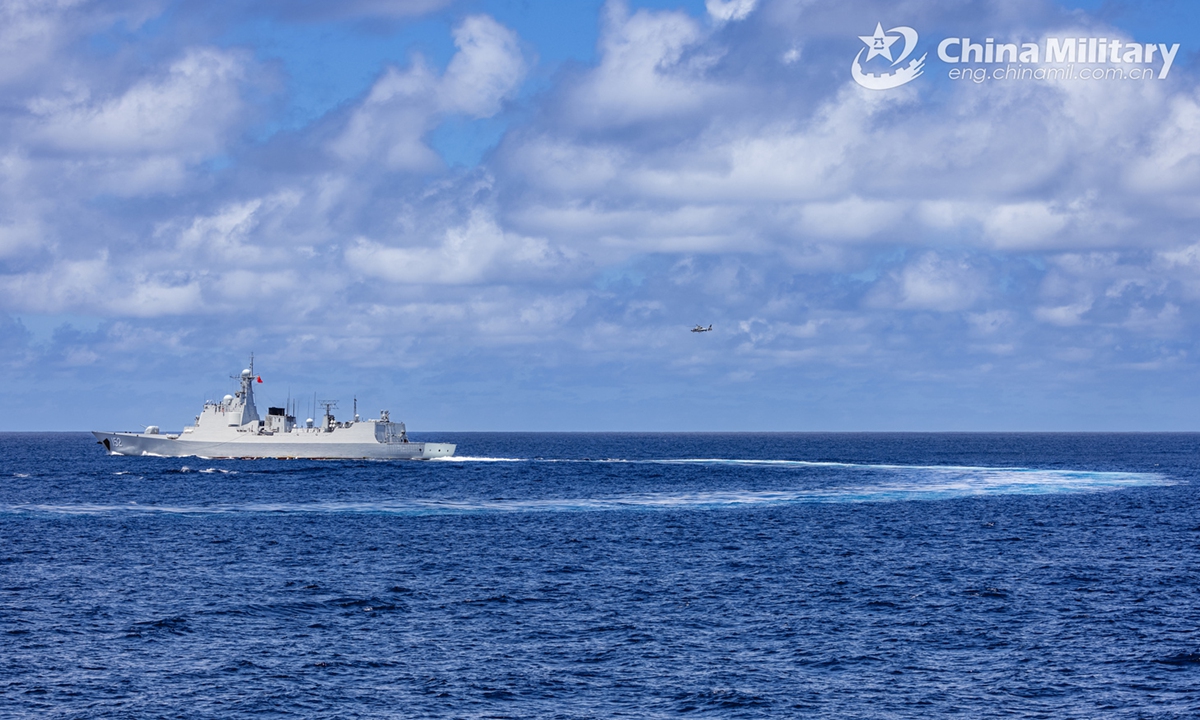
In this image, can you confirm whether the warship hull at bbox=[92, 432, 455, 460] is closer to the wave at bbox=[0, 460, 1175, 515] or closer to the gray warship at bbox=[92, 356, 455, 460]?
the gray warship at bbox=[92, 356, 455, 460]

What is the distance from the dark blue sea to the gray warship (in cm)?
5749

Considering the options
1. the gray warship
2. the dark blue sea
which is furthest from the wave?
the gray warship

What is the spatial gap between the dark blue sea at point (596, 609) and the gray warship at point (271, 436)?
57493 millimetres

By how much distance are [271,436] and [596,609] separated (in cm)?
11499

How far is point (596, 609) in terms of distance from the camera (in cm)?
4434

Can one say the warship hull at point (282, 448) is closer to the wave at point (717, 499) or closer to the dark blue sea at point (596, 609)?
the wave at point (717, 499)

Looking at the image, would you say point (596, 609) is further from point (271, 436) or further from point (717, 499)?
point (271, 436)

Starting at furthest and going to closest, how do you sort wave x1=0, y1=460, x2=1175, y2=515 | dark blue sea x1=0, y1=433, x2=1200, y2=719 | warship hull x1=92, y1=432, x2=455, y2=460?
1. warship hull x1=92, y1=432, x2=455, y2=460
2. wave x1=0, y1=460, x2=1175, y2=515
3. dark blue sea x1=0, y1=433, x2=1200, y2=719

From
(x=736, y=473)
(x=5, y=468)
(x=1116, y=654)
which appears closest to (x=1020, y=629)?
(x=1116, y=654)

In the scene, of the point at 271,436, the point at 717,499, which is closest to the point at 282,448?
the point at 271,436

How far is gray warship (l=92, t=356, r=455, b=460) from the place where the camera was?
490 ft

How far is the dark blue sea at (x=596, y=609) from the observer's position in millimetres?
31625

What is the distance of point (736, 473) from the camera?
139125 mm

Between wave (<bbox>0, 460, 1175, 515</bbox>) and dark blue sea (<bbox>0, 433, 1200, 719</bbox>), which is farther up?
wave (<bbox>0, 460, 1175, 515</bbox>)
